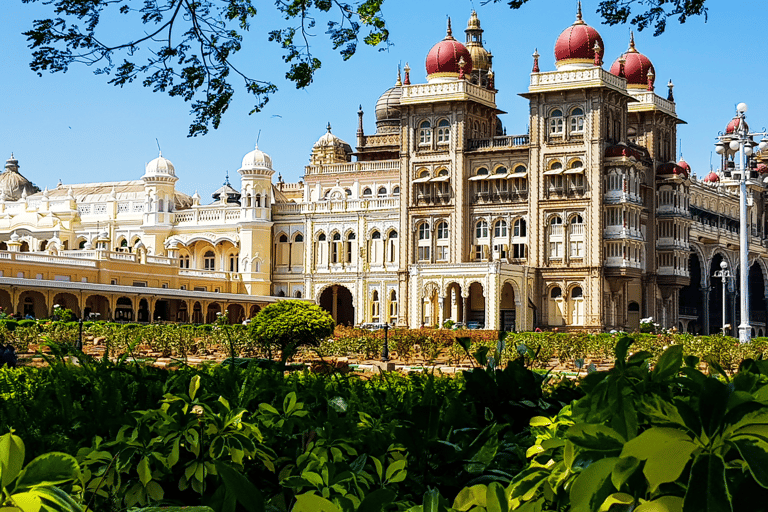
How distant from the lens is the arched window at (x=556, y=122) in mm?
52500

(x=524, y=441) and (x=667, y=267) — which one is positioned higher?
(x=667, y=267)

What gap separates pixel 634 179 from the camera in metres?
52.2

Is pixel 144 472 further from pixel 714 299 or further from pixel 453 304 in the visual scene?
pixel 714 299

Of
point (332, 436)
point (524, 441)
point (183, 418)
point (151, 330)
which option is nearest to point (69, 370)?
point (183, 418)

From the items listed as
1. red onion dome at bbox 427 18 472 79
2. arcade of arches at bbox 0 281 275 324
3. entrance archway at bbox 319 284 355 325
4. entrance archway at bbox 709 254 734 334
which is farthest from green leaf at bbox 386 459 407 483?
entrance archway at bbox 709 254 734 334

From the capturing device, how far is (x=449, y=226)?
55062mm

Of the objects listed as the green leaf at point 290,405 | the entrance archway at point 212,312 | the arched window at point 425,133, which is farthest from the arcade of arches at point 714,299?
the green leaf at point 290,405

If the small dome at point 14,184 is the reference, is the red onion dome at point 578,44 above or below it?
above

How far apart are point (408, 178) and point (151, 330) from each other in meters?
27.8

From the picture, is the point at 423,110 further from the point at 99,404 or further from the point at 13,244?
the point at 99,404

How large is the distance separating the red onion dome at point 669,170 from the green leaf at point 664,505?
54.7 m

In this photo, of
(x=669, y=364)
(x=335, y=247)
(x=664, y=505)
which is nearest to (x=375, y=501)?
(x=664, y=505)

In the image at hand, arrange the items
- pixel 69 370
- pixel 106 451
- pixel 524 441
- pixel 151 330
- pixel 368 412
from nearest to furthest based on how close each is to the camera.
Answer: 1. pixel 106 451
2. pixel 524 441
3. pixel 368 412
4. pixel 69 370
5. pixel 151 330

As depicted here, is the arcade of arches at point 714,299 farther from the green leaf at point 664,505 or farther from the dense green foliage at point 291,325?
the green leaf at point 664,505
